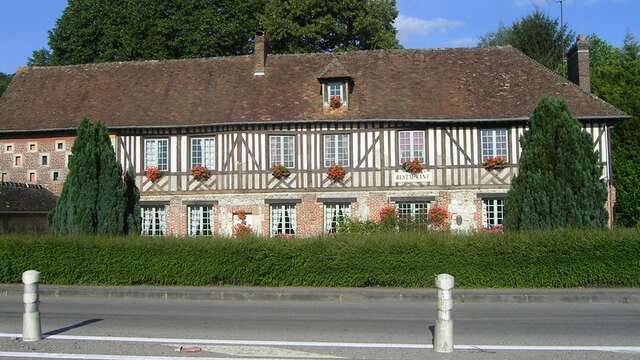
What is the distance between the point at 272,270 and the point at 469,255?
A: 4.58m

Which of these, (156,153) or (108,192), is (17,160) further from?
(108,192)

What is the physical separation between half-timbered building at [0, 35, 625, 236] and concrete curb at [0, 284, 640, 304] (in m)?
10.1

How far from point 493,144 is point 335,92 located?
6.16m

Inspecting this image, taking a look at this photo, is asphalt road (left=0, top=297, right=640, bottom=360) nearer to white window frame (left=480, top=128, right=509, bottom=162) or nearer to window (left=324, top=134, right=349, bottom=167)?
white window frame (left=480, top=128, right=509, bottom=162)

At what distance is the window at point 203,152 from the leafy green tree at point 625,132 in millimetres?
17374

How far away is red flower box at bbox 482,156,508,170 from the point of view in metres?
25.0

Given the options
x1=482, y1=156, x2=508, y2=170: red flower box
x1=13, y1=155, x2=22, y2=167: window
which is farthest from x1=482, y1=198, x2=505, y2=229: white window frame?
x1=13, y1=155, x2=22, y2=167: window

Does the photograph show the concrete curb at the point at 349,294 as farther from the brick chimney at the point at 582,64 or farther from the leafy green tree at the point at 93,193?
the brick chimney at the point at 582,64

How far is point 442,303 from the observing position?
8039mm

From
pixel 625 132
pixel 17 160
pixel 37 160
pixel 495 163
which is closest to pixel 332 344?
pixel 495 163

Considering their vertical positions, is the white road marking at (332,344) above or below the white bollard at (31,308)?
below

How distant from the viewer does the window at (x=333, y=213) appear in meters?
25.7

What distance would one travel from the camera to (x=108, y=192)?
19922 millimetres

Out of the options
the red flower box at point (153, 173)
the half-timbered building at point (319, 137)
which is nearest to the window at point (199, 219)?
the half-timbered building at point (319, 137)
